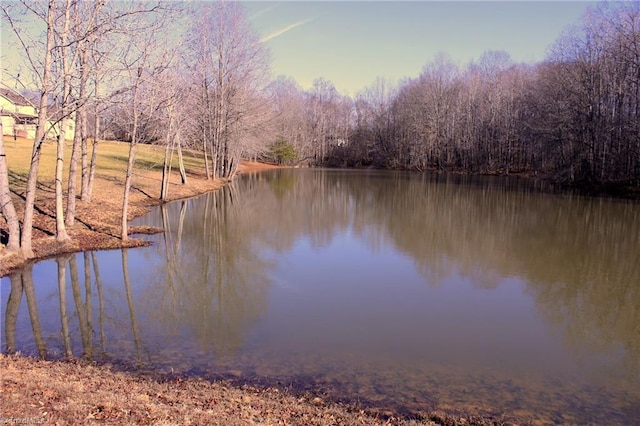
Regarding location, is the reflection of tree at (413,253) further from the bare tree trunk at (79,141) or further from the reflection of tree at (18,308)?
the bare tree trunk at (79,141)

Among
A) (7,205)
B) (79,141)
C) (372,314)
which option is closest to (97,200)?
(79,141)

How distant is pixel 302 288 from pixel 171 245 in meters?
5.36

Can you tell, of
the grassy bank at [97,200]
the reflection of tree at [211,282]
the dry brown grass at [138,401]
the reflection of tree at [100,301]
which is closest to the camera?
the dry brown grass at [138,401]

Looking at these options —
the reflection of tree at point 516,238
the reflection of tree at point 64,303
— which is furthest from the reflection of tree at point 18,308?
the reflection of tree at point 516,238

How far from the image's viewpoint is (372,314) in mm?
8383

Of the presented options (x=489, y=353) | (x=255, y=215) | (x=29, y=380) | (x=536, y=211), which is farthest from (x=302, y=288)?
(x=536, y=211)

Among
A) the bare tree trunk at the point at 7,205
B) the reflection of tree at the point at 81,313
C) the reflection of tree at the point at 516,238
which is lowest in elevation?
the reflection of tree at the point at 81,313

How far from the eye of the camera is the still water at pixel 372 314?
5855 millimetres

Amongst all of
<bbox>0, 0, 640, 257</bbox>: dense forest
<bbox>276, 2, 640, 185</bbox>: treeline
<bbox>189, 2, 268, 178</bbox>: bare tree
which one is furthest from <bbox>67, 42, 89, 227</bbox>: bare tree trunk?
<bbox>276, 2, 640, 185</bbox>: treeline

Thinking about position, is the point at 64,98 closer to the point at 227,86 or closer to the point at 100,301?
the point at 100,301

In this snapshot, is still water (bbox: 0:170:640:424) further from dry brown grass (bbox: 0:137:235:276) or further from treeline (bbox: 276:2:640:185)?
treeline (bbox: 276:2:640:185)

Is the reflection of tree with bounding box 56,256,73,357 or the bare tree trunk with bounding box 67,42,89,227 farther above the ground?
the bare tree trunk with bounding box 67,42,89,227

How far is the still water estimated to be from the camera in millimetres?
5855

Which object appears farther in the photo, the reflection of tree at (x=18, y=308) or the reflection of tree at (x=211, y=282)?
the reflection of tree at (x=211, y=282)
